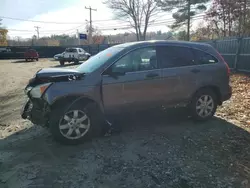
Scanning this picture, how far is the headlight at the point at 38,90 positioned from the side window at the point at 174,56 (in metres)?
2.29

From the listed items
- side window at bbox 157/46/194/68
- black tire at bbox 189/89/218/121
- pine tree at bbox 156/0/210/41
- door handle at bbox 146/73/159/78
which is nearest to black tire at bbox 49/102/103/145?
door handle at bbox 146/73/159/78

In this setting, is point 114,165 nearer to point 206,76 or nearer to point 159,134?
point 159,134

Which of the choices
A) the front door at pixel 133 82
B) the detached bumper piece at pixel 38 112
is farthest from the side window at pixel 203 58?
the detached bumper piece at pixel 38 112

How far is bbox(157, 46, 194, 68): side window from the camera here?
440cm

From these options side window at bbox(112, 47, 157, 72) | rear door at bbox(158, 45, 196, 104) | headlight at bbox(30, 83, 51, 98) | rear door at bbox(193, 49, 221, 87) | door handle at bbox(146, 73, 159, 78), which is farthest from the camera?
rear door at bbox(193, 49, 221, 87)

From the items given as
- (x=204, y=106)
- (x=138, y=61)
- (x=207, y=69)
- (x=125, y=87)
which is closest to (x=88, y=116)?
(x=125, y=87)

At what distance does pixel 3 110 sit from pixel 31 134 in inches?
95.6

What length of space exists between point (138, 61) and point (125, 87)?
0.61 metres

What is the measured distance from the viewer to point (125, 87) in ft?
13.2

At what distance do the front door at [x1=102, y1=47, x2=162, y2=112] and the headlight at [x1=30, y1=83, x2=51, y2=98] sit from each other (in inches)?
39.3

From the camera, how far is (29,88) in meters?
3.90

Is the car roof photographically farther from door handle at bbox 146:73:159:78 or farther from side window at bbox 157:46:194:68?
door handle at bbox 146:73:159:78

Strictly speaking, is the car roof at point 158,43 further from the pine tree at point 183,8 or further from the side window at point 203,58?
the pine tree at point 183,8

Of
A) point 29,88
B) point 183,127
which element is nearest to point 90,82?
point 29,88
